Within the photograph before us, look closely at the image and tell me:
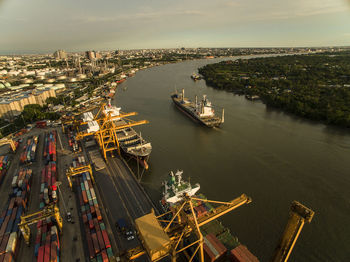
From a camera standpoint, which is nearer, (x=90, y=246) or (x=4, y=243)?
(x=90, y=246)

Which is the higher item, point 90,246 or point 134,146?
point 134,146

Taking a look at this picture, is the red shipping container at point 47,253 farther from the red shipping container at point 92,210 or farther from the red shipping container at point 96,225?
the red shipping container at point 92,210

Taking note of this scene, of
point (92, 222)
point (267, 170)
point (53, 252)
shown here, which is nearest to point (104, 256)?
point (92, 222)

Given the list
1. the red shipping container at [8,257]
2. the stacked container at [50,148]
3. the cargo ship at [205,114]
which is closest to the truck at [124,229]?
the red shipping container at [8,257]

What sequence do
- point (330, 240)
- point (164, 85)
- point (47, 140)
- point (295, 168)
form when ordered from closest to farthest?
point (330, 240), point (295, 168), point (47, 140), point (164, 85)

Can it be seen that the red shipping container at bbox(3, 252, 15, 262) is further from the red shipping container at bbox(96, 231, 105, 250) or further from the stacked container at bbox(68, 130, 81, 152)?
the stacked container at bbox(68, 130, 81, 152)

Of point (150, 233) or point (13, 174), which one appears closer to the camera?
point (150, 233)

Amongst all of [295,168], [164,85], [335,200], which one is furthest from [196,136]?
[164,85]

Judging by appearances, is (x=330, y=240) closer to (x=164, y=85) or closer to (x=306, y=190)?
Answer: (x=306, y=190)

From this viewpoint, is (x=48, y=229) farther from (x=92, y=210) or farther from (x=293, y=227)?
(x=293, y=227)
